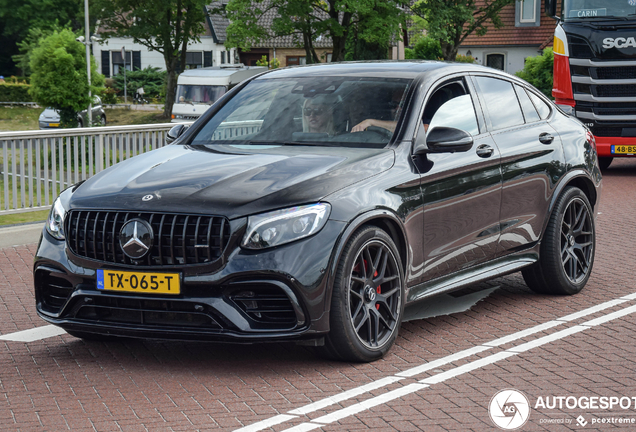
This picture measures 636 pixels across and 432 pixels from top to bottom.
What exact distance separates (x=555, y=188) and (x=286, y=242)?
3.02 metres

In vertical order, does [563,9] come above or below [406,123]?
above

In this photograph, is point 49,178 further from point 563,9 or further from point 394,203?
point 563,9

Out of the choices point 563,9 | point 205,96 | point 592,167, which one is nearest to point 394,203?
point 592,167

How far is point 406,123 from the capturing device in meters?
6.02

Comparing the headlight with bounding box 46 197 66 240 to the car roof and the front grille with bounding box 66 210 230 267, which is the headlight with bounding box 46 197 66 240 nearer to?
the front grille with bounding box 66 210 230 267

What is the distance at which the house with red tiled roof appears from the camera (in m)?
55.3

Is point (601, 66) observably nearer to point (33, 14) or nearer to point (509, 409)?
point (509, 409)

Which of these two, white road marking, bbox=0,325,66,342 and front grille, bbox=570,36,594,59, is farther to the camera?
front grille, bbox=570,36,594,59

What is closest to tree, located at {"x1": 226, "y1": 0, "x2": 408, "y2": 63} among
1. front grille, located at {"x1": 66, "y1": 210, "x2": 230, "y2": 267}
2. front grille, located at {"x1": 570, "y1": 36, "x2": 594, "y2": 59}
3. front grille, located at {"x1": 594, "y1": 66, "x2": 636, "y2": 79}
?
front grille, located at {"x1": 570, "y1": 36, "x2": 594, "y2": 59}

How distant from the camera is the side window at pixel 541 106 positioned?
24.8ft

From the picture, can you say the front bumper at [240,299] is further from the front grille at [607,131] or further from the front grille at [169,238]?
the front grille at [607,131]

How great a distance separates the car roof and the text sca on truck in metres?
9.90

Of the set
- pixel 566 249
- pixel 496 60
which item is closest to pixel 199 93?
pixel 496 60

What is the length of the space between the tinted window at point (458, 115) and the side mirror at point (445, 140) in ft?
0.83
